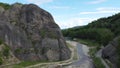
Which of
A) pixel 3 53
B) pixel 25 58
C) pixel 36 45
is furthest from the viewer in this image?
pixel 36 45

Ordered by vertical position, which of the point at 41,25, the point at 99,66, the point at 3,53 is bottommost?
the point at 99,66

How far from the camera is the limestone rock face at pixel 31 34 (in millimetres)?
79250

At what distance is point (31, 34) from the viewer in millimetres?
87625

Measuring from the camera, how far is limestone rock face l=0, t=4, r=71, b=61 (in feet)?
260

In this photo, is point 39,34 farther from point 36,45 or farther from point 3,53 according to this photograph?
point 3,53

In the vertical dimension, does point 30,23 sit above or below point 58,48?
above

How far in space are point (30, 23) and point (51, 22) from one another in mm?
7561

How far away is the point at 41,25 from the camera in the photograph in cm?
9131

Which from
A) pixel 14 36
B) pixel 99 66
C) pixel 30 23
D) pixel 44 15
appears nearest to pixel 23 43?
pixel 14 36

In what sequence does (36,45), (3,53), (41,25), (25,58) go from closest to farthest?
(3,53)
(25,58)
(36,45)
(41,25)

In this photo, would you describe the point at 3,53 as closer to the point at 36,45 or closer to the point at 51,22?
the point at 36,45

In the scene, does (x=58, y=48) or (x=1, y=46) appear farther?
(x=58, y=48)

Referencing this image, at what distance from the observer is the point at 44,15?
9331 centimetres

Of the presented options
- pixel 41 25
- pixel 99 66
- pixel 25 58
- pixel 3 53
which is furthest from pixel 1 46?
pixel 99 66
